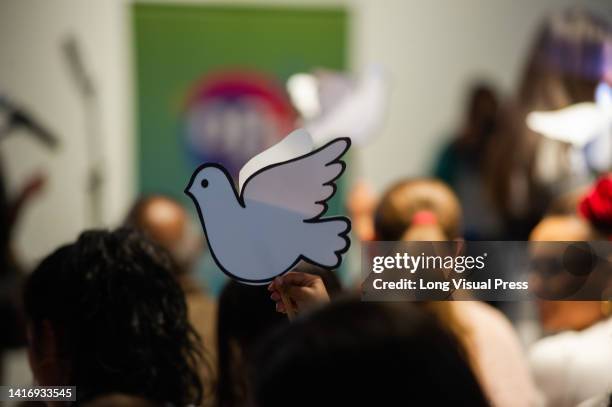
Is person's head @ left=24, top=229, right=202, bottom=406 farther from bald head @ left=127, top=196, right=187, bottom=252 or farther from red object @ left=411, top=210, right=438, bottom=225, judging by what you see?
bald head @ left=127, top=196, right=187, bottom=252

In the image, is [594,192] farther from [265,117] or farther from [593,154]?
[265,117]

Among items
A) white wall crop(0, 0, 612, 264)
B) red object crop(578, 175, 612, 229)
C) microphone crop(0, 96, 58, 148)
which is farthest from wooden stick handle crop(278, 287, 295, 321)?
microphone crop(0, 96, 58, 148)

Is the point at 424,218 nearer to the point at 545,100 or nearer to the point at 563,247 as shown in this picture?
the point at 563,247

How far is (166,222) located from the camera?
2.58 meters

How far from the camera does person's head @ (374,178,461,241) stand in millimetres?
2078

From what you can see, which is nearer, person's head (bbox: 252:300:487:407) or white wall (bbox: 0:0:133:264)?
person's head (bbox: 252:300:487:407)

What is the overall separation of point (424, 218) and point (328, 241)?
3.07 ft

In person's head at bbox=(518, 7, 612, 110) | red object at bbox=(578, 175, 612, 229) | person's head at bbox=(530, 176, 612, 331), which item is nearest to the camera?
person's head at bbox=(530, 176, 612, 331)

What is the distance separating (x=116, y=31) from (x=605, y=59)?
264cm

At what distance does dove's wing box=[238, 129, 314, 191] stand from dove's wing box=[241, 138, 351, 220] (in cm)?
2

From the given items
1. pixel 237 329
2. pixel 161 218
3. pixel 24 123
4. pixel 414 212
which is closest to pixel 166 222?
pixel 161 218

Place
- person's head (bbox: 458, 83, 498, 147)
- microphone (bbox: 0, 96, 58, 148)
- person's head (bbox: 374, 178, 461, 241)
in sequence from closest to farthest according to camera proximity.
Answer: person's head (bbox: 374, 178, 461, 241) → microphone (bbox: 0, 96, 58, 148) → person's head (bbox: 458, 83, 498, 147)

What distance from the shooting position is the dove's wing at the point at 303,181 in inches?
45.1

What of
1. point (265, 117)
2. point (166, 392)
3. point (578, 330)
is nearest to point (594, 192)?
point (578, 330)
